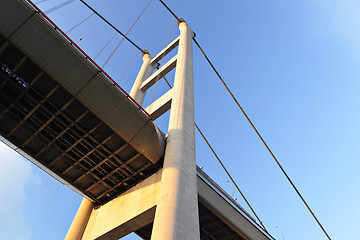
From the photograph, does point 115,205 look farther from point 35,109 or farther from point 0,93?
point 0,93

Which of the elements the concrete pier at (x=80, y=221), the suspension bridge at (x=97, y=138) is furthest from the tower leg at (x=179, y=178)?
the concrete pier at (x=80, y=221)

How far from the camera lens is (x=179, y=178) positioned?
12.4 meters

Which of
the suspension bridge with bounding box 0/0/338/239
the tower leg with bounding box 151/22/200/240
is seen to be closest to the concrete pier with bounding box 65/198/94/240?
the suspension bridge with bounding box 0/0/338/239

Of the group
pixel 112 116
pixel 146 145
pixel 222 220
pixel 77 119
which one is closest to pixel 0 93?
pixel 77 119

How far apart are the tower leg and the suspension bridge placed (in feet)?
0.15

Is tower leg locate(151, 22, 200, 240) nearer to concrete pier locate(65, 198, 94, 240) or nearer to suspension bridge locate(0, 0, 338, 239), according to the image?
suspension bridge locate(0, 0, 338, 239)

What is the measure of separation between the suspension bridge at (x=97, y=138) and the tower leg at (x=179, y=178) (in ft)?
0.15

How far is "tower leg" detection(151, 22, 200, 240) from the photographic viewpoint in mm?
10742

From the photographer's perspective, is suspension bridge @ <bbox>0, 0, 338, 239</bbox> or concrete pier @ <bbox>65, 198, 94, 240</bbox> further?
concrete pier @ <bbox>65, 198, 94, 240</bbox>

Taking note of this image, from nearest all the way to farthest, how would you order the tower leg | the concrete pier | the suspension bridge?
1. the tower leg
2. the suspension bridge
3. the concrete pier

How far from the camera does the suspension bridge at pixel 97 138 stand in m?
12.0

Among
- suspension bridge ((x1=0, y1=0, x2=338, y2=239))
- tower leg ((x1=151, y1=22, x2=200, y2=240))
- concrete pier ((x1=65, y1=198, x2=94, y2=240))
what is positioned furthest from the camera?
concrete pier ((x1=65, y1=198, x2=94, y2=240))

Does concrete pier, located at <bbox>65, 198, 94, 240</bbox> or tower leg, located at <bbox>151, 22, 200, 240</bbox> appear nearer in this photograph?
tower leg, located at <bbox>151, 22, 200, 240</bbox>

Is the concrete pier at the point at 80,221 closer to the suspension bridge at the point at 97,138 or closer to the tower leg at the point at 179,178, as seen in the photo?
the suspension bridge at the point at 97,138
